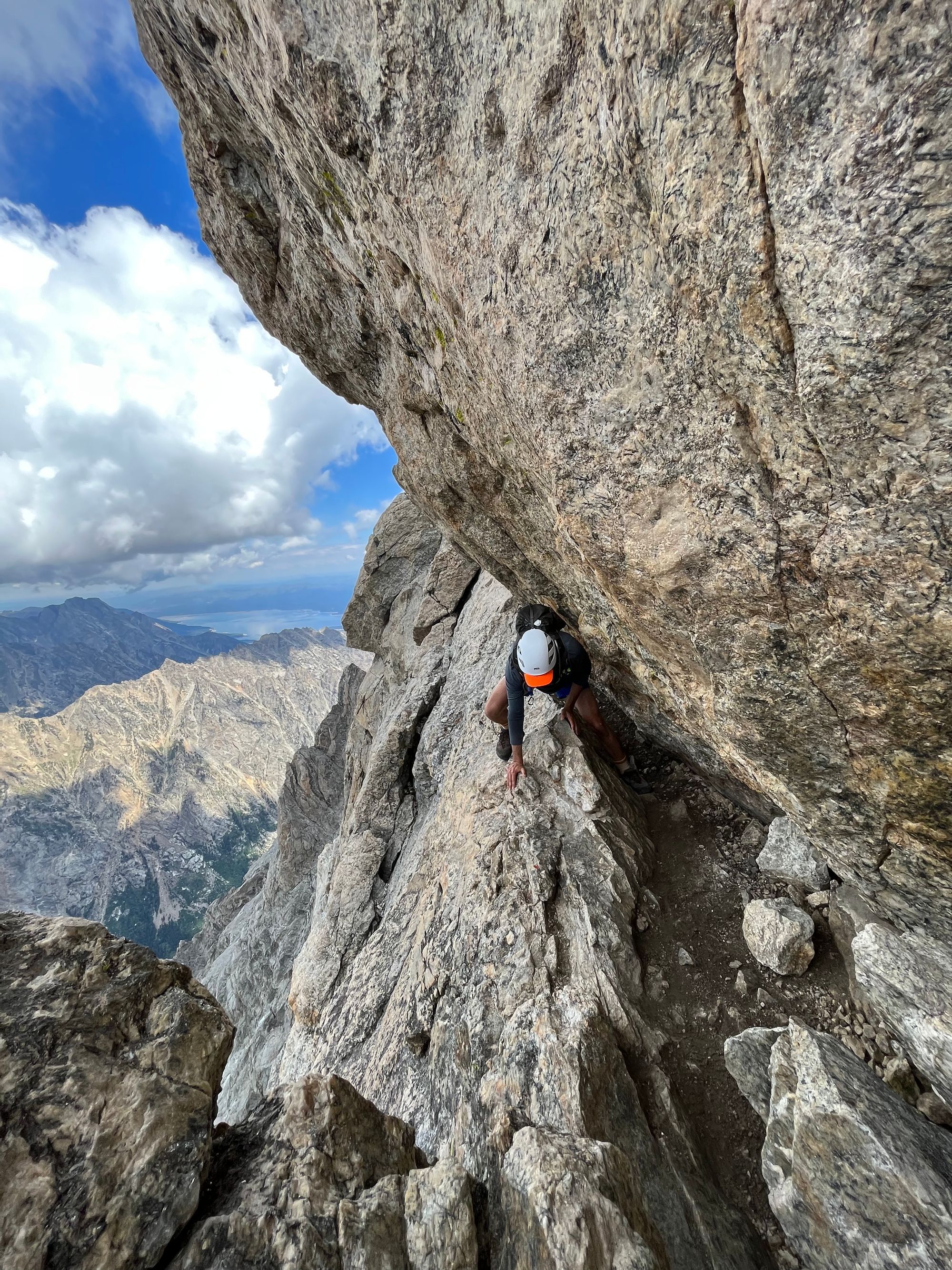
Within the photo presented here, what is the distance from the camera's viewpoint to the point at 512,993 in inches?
342

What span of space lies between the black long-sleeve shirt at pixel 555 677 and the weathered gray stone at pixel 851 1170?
716 centimetres

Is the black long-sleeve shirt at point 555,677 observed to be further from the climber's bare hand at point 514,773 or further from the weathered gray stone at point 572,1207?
the weathered gray stone at point 572,1207

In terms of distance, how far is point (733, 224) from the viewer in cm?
463

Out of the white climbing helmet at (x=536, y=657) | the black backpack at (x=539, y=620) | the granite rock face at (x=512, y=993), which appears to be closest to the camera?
the granite rock face at (x=512, y=993)

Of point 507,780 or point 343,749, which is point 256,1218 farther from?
point 343,749

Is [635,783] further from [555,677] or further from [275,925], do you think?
[275,925]

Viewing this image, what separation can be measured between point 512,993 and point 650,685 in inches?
227

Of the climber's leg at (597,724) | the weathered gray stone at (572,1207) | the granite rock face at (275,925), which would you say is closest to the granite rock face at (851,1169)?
the weathered gray stone at (572,1207)

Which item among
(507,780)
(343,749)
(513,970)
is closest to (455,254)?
(507,780)

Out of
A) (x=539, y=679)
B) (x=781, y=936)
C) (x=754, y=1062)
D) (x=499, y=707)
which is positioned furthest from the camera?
(x=499, y=707)

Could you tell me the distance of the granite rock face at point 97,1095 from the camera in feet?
14.4

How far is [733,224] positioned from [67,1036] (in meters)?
9.86

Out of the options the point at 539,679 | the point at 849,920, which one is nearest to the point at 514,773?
the point at 539,679

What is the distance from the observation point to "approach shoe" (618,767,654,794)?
42.3 ft
